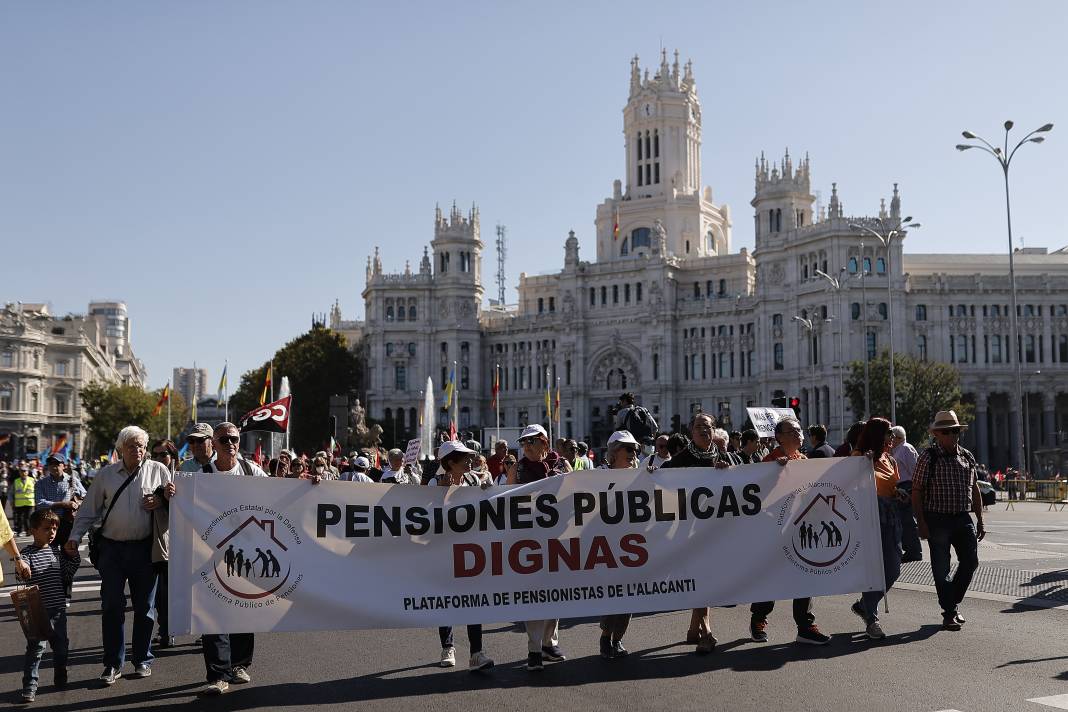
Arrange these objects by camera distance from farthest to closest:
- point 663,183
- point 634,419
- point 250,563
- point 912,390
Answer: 1. point 663,183
2. point 912,390
3. point 634,419
4. point 250,563

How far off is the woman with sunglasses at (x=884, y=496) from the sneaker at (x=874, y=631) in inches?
2.9

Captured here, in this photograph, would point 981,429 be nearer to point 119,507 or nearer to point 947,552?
point 947,552

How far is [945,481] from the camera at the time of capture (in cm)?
1193

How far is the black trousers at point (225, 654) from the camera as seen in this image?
9.52m

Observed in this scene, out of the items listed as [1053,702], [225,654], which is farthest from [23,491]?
[1053,702]

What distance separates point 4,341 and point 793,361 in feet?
215

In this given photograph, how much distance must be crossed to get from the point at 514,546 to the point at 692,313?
302ft

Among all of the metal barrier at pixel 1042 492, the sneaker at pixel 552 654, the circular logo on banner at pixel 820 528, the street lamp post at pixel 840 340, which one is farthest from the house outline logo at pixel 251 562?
the street lamp post at pixel 840 340

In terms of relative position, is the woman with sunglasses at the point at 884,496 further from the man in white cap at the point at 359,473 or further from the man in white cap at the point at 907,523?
the man in white cap at the point at 359,473

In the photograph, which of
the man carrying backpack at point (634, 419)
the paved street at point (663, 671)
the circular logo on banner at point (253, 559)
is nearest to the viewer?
the paved street at point (663, 671)

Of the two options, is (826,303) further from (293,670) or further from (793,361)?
(293,670)

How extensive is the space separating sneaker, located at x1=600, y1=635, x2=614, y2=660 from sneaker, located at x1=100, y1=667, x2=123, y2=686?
4492 mm

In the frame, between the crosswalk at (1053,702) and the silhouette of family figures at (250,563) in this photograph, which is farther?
the silhouette of family figures at (250,563)

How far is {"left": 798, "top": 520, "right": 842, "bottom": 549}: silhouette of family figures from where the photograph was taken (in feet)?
36.4
